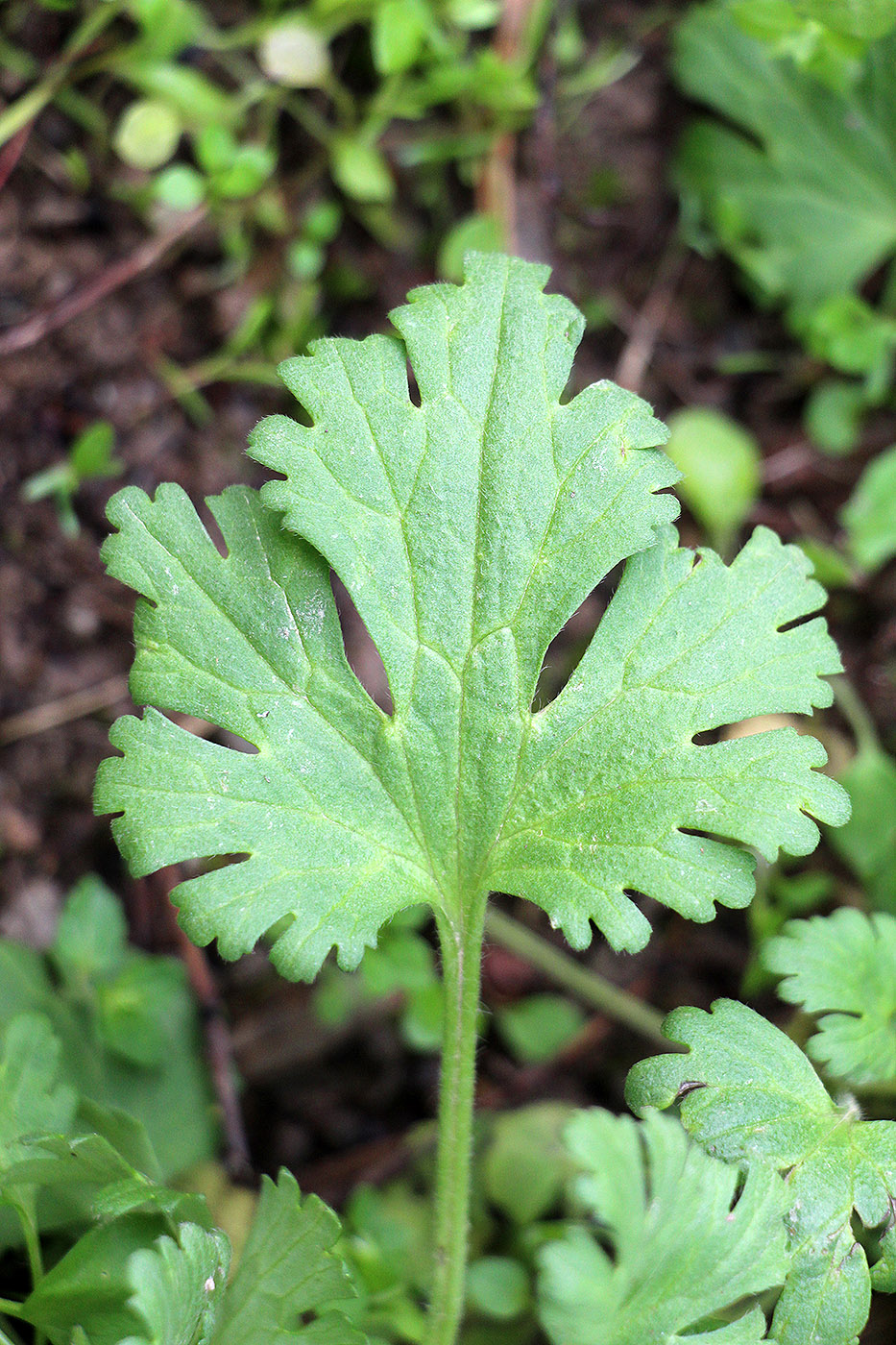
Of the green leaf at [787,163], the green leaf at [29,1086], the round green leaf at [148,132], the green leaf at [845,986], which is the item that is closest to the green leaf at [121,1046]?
the green leaf at [29,1086]

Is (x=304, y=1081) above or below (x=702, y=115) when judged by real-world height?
below

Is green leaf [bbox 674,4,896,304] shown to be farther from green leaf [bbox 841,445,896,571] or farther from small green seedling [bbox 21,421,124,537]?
small green seedling [bbox 21,421,124,537]

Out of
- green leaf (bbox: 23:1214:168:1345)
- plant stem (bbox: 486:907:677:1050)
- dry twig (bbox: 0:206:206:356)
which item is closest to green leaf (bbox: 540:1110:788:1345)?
green leaf (bbox: 23:1214:168:1345)

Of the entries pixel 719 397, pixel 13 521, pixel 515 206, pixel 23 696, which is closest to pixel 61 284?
pixel 13 521

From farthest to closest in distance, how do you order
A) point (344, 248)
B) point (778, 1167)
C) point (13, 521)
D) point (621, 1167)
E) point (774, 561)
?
point (344, 248) → point (13, 521) → point (774, 561) → point (778, 1167) → point (621, 1167)

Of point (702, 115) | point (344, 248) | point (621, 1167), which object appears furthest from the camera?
point (702, 115)

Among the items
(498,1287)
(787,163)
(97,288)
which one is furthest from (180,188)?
(498,1287)

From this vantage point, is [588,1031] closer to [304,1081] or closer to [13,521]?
[304,1081]

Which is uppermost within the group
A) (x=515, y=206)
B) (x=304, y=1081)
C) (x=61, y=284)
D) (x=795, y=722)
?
(x=61, y=284)
